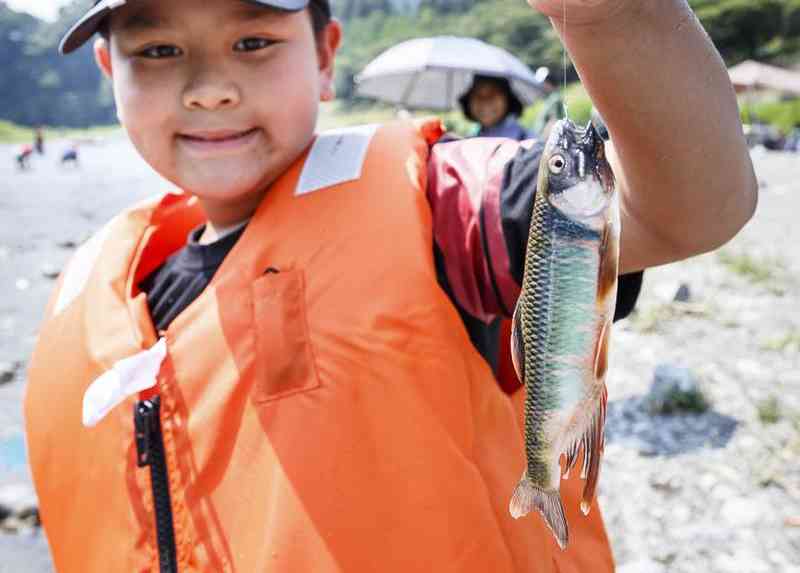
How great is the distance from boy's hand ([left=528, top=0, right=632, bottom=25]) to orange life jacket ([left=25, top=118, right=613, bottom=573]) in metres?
0.66

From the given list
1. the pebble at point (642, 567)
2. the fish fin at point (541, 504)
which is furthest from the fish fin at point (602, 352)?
the pebble at point (642, 567)

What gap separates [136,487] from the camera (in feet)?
5.62

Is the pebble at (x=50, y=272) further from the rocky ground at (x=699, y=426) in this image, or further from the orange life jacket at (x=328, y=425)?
the orange life jacket at (x=328, y=425)

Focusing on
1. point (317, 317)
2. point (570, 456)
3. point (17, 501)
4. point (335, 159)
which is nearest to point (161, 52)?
point (335, 159)

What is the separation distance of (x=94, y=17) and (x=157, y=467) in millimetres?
1163

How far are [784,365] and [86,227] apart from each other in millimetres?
12677

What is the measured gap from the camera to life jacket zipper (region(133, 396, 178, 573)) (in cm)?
164

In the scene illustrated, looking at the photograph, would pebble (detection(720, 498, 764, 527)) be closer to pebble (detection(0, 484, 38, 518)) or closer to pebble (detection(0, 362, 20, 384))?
pebble (detection(0, 484, 38, 518))

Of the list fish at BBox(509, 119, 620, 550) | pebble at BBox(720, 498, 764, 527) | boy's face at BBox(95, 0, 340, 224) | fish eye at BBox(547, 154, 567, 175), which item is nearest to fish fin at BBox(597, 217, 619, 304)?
fish at BBox(509, 119, 620, 550)

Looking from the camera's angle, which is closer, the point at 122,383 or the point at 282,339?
the point at 282,339

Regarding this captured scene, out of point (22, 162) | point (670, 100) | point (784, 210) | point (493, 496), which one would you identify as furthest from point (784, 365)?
point (22, 162)

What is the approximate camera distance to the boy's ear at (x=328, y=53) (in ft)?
6.97

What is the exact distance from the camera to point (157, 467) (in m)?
1.70

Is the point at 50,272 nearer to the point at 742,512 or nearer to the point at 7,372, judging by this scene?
the point at 7,372
